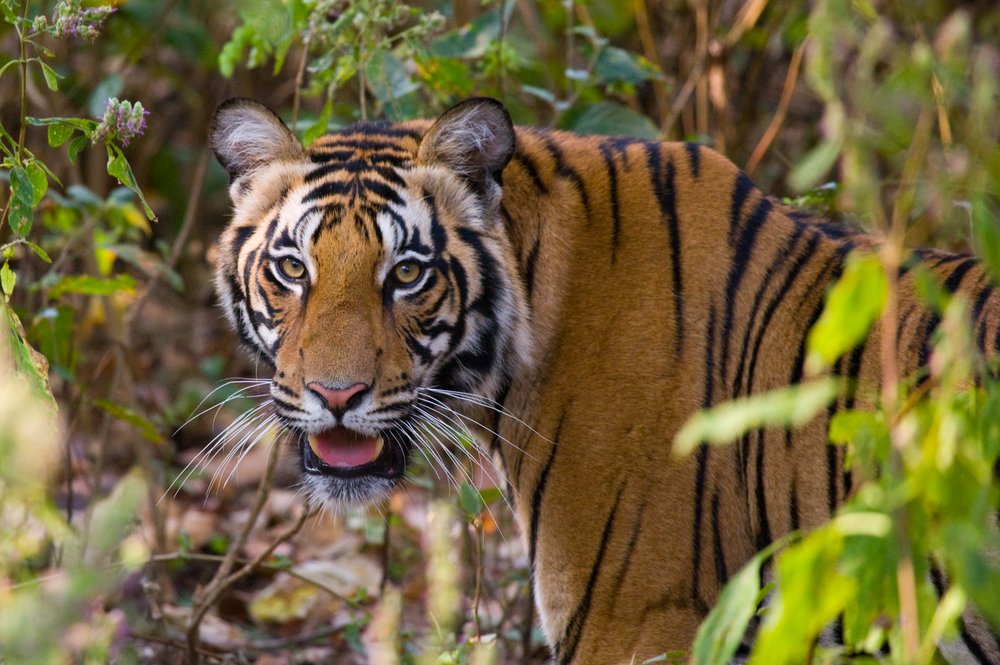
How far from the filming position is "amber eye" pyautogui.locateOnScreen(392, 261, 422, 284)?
2086 mm

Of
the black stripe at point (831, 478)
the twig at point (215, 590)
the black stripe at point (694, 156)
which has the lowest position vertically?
the twig at point (215, 590)

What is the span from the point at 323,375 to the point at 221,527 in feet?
7.00

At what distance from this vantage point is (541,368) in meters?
2.14

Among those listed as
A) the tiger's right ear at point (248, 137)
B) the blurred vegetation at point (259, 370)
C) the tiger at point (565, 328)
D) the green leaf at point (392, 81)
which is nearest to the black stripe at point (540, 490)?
the tiger at point (565, 328)

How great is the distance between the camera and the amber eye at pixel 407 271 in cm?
209

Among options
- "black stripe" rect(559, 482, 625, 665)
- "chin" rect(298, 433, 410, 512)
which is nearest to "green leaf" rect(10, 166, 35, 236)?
"chin" rect(298, 433, 410, 512)

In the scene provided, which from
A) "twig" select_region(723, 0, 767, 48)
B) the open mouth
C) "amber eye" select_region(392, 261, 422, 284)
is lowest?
the open mouth

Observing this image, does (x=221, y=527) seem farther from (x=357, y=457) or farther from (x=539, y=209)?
(x=539, y=209)

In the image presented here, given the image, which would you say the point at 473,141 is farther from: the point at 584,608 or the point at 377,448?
the point at 584,608

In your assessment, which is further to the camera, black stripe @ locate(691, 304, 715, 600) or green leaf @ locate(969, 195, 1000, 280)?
black stripe @ locate(691, 304, 715, 600)

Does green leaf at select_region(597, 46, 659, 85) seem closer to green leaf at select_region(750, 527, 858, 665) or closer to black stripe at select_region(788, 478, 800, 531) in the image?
black stripe at select_region(788, 478, 800, 531)

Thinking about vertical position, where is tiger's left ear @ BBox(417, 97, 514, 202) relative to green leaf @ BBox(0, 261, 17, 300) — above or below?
above

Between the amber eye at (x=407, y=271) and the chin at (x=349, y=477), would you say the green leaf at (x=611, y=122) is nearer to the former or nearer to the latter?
the amber eye at (x=407, y=271)

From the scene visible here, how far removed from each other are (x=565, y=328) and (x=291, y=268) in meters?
0.61
